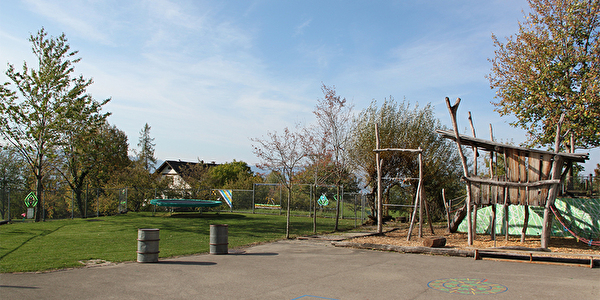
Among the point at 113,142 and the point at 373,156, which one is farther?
the point at 113,142

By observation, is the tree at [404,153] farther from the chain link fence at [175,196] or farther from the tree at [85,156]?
the tree at [85,156]

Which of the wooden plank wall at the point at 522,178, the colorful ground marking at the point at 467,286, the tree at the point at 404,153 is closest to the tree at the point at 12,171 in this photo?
the tree at the point at 404,153

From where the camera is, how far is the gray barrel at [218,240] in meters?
11.3

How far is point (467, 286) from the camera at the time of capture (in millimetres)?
7664

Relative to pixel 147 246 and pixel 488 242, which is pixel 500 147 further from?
pixel 147 246

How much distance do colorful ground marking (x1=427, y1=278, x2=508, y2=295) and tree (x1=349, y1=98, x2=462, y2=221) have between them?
14525 mm

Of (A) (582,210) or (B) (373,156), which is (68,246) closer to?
(B) (373,156)

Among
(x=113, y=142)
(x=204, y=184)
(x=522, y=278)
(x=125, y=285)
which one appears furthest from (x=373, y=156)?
(x=113, y=142)

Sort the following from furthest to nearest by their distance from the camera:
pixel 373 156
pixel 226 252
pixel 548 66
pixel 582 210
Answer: pixel 373 156 < pixel 548 66 < pixel 582 210 < pixel 226 252

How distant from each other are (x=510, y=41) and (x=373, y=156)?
29.9ft

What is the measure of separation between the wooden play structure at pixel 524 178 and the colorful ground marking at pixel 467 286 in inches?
204

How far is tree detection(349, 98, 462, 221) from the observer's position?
75.2 feet

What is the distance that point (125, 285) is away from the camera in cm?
738

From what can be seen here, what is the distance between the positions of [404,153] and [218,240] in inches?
573
